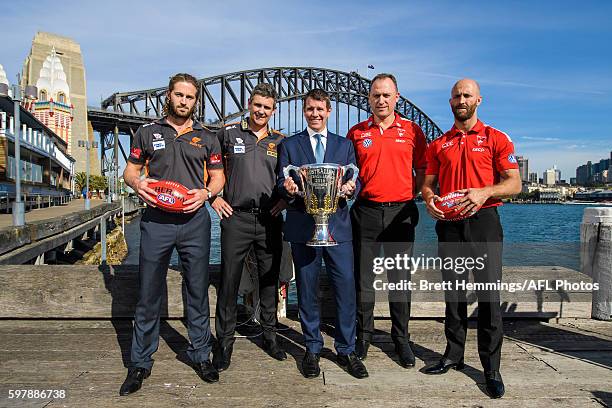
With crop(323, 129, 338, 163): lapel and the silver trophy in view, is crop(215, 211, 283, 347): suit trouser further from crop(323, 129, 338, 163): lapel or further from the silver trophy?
crop(323, 129, 338, 163): lapel

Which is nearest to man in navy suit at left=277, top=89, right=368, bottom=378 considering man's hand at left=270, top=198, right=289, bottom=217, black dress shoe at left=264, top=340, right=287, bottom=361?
man's hand at left=270, top=198, right=289, bottom=217

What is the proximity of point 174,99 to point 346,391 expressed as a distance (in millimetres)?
2461

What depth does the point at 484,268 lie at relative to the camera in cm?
361

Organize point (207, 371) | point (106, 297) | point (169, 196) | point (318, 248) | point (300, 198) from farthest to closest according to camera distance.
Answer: point (106, 297), point (318, 248), point (300, 198), point (207, 371), point (169, 196)

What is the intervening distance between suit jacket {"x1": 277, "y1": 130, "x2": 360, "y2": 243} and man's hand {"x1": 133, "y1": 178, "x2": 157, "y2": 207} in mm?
963

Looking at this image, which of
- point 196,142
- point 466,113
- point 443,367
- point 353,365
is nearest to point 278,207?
point 196,142

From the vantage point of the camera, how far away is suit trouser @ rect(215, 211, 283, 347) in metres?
4.03

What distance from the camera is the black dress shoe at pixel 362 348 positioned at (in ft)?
13.0

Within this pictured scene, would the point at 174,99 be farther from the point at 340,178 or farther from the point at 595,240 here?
the point at 595,240

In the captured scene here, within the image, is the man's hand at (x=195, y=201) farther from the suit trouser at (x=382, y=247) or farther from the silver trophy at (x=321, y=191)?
the suit trouser at (x=382, y=247)

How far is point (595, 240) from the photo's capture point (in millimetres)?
5137

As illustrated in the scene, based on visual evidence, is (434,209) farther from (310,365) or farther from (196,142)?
(196,142)

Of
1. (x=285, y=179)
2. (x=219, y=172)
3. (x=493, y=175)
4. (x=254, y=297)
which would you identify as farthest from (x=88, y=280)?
(x=493, y=175)

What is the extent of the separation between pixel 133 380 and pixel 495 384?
2502mm
